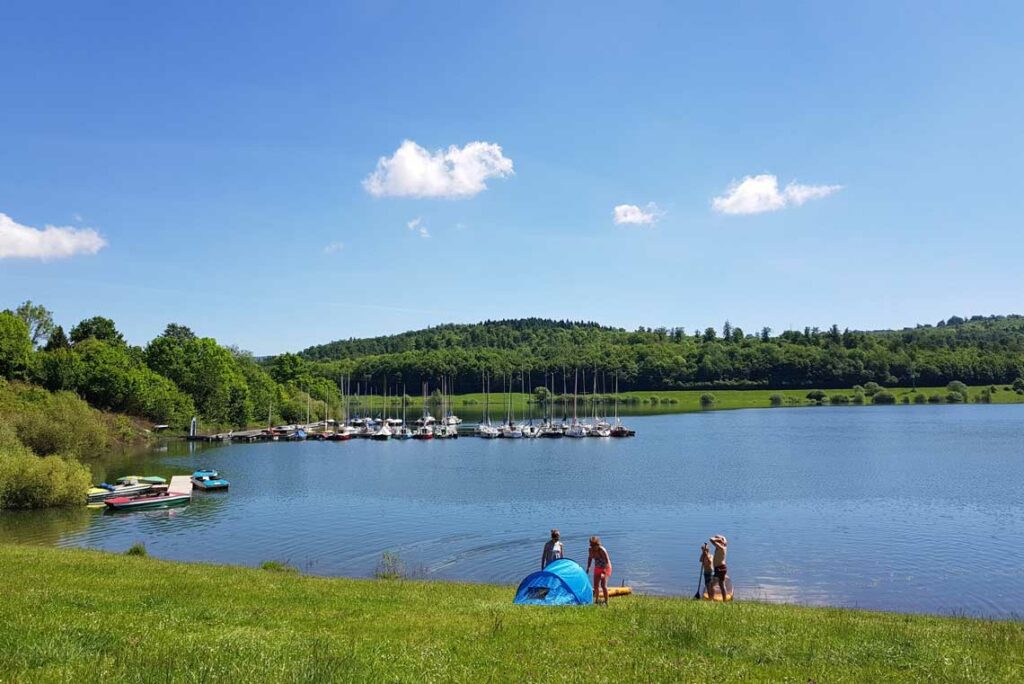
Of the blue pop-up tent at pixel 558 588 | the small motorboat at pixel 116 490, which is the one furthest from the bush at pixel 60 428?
the blue pop-up tent at pixel 558 588

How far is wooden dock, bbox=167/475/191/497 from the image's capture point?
2467 inches

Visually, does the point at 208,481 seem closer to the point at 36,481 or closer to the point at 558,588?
the point at 36,481

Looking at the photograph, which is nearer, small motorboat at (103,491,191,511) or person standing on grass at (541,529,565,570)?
person standing on grass at (541,529,565,570)

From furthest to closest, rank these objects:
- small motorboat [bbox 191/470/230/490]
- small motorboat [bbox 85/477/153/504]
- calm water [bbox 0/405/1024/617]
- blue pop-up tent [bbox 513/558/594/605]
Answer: small motorboat [bbox 191/470/230/490] < small motorboat [bbox 85/477/153/504] < calm water [bbox 0/405/1024/617] < blue pop-up tent [bbox 513/558/594/605]

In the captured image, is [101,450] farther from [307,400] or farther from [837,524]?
[837,524]

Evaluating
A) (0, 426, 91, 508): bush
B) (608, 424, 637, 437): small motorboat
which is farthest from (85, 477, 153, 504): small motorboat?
(608, 424, 637, 437): small motorboat

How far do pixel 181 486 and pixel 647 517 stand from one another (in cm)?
3921

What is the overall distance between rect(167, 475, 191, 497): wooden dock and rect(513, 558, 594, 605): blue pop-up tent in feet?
159

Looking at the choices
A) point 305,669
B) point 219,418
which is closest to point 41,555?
point 305,669

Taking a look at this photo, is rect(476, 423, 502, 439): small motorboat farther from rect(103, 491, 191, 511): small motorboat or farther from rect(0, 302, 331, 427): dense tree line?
rect(103, 491, 191, 511): small motorboat

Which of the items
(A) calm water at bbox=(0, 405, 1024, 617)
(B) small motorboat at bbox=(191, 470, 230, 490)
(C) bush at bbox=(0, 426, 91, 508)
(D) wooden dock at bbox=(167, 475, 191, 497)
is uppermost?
(C) bush at bbox=(0, 426, 91, 508)

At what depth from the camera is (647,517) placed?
52.8 metres

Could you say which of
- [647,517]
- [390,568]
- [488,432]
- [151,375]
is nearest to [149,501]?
[390,568]

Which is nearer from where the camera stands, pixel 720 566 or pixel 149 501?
pixel 720 566
